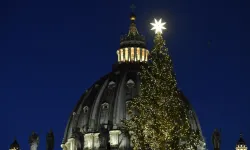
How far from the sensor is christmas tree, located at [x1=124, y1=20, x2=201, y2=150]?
86.7 ft

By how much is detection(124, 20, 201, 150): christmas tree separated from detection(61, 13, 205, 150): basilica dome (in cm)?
5229

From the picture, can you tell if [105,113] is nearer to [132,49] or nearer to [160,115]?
[132,49]

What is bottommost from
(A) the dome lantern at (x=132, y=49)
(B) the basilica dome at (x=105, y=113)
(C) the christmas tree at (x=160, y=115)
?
(C) the christmas tree at (x=160, y=115)

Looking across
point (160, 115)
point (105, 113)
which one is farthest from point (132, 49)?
point (160, 115)

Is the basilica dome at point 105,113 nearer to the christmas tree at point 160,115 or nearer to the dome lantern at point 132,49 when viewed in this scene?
the dome lantern at point 132,49

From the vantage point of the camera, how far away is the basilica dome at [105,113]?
270ft

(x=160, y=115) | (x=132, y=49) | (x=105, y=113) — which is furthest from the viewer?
(x=132, y=49)

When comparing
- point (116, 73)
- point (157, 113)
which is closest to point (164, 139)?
point (157, 113)

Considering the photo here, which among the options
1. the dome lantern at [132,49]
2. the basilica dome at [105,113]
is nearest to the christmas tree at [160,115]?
the basilica dome at [105,113]

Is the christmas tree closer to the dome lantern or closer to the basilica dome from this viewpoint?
the basilica dome

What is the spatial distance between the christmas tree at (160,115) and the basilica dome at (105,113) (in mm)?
52290

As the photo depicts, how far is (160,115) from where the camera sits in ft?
87.4

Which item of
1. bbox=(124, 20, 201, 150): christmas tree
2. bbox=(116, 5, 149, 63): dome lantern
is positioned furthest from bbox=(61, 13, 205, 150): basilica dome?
bbox=(124, 20, 201, 150): christmas tree

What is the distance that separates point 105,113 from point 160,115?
191ft
